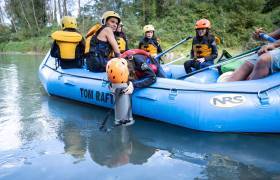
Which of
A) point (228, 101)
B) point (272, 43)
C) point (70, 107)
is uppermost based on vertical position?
point (272, 43)

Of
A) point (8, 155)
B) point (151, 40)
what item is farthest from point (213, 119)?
point (151, 40)

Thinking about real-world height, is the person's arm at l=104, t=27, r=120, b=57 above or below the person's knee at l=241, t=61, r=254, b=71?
above

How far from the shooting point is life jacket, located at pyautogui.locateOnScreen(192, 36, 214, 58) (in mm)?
5406

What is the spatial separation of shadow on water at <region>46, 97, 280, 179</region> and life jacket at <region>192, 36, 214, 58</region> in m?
1.96

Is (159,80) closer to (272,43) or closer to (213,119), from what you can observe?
(213,119)

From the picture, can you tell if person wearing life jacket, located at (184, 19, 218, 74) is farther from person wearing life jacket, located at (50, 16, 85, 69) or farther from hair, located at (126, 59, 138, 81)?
person wearing life jacket, located at (50, 16, 85, 69)

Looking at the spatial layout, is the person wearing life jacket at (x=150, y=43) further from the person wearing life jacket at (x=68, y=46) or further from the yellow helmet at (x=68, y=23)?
the yellow helmet at (x=68, y=23)

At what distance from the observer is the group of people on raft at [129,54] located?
356 centimetres

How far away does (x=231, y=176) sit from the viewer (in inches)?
98.3

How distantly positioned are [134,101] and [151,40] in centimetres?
314

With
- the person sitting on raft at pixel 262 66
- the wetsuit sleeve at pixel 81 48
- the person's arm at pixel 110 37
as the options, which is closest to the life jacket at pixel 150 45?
the wetsuit sleeve at pixel 81 48

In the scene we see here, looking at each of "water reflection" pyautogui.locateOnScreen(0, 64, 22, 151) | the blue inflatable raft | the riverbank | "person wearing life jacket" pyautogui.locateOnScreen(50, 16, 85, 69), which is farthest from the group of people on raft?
the riverbank

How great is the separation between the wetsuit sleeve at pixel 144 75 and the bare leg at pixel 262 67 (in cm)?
106

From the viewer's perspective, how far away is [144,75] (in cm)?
394
